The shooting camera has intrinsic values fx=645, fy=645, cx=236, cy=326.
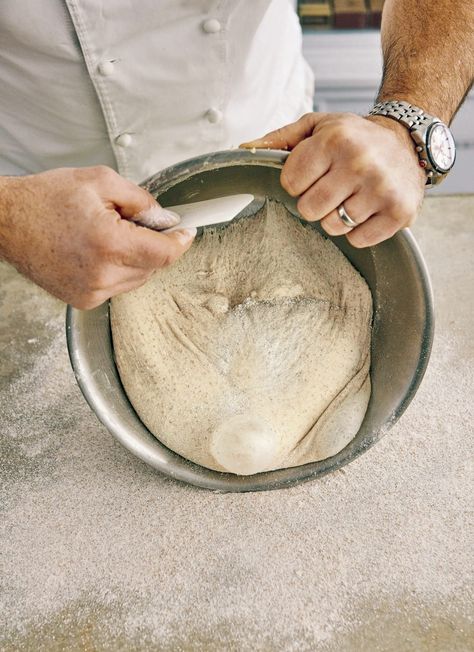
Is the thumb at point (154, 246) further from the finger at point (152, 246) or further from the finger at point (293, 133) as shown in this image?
the finger at point (293, 133)

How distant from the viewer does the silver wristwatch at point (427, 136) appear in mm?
772

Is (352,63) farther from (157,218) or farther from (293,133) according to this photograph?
(157,218)

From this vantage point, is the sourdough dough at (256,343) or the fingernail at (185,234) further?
the sourdough dough at (256,343)

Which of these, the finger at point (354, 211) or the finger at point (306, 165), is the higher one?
the finger at point (306, 165)

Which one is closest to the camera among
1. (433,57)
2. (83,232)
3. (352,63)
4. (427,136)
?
(83,232)

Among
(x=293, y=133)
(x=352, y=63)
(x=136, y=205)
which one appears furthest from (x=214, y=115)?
(x=352, y=63)

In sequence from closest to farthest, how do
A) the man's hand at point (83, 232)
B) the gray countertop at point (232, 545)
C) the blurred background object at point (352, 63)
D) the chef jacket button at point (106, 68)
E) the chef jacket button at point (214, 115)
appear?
the man's hand at point (83, 232) → the gray countertop at point (232, 545) → the chef jacket button at point (106, 68) → the chef jacket button at point (214, 115) → the blurred background object at point (352, 63)

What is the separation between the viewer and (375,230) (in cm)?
73

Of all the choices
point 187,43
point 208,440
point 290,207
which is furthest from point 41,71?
point 208,440

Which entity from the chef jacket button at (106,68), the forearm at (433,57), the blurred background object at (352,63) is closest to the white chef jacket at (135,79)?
the chef jacket button at (106,68)

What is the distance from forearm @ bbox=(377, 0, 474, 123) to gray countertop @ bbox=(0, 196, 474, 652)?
0.44 metres

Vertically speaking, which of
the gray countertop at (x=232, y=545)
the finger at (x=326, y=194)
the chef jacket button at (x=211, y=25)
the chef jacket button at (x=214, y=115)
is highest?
the chef jacket button at (x=211, y=25)

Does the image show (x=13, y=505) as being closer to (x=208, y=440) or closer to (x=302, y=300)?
(x=208, y=440)

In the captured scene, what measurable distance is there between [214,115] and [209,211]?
0.32 metres
